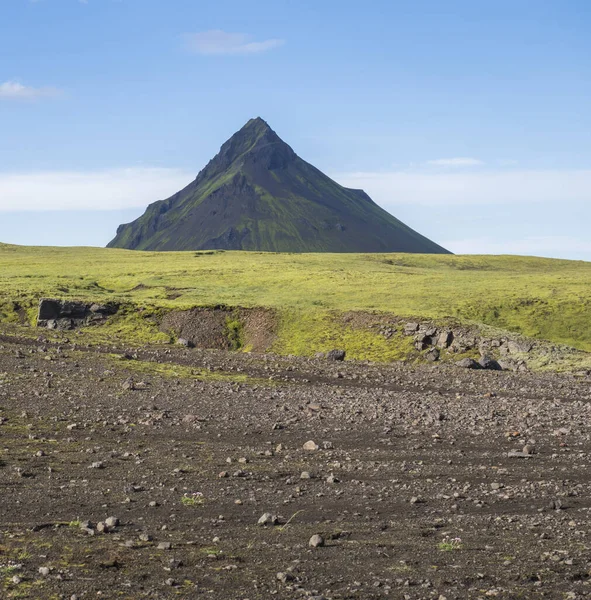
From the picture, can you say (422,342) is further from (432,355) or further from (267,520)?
(267,520)

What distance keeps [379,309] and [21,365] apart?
1656 inches

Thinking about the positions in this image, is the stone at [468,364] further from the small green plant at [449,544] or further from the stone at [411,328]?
the small green plant at [449,544]

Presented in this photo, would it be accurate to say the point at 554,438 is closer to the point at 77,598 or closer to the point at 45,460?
the point at 45,460

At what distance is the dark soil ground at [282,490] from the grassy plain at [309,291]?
34205mm

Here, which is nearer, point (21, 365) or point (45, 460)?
point (45, 460)

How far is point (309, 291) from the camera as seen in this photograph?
9169cm

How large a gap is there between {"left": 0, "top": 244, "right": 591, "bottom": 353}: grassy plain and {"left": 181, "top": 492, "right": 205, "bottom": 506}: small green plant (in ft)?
154

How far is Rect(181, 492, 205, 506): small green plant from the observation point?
59.5ft

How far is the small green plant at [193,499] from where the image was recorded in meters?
18.1

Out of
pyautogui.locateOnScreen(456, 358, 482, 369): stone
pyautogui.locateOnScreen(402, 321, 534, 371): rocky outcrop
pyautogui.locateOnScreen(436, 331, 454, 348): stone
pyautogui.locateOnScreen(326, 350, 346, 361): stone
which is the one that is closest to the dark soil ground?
pyautogui.locateOnScreen(456, 358, 482, 369): stone

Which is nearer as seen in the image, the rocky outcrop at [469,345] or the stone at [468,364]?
the stone at [468,364]

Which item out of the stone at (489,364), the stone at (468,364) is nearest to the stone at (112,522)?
the stone at (468,364)

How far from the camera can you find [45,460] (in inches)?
857

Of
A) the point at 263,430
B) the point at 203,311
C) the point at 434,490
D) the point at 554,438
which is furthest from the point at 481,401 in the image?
the point at 203,311
